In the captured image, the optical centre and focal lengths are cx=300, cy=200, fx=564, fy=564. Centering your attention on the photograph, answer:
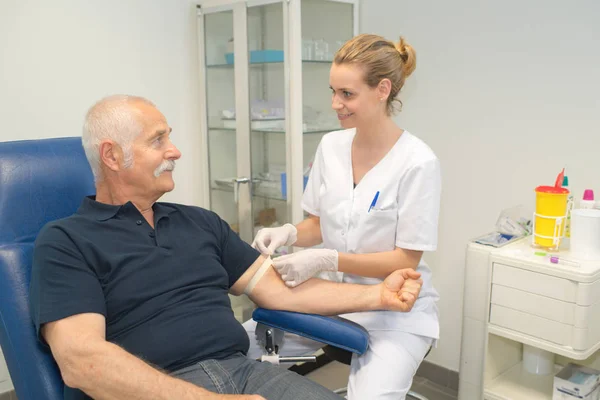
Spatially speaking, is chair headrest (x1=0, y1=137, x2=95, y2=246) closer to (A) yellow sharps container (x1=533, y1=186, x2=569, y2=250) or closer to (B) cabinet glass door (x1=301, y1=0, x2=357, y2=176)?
(B) cabinet glass door (x1=301, y1=0, x2=357, y2=176)

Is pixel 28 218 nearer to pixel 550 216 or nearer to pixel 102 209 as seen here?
pixel 102 209

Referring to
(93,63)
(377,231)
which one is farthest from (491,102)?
(93,63)

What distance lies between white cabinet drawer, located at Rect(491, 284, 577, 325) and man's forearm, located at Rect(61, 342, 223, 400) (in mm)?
1189

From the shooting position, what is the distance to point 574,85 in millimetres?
2066

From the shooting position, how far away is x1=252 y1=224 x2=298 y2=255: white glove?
5.76 ft

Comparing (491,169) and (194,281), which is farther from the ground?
(491,169)

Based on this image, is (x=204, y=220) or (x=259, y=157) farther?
(x=259, y=157)

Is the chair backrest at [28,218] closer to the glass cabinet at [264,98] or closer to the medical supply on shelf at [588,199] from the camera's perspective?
the glass cabinet at [264,98]

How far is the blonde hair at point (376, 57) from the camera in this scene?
1.71 meters

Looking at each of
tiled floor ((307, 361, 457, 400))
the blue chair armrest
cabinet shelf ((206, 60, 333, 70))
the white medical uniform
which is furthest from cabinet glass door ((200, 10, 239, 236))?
the blue chair armrest

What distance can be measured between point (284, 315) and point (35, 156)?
0.80 meters

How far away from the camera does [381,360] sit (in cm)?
158

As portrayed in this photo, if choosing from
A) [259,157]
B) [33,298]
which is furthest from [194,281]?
[259,157]

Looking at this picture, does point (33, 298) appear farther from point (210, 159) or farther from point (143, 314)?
point (210, 159)
